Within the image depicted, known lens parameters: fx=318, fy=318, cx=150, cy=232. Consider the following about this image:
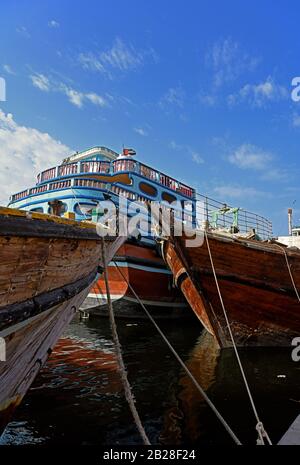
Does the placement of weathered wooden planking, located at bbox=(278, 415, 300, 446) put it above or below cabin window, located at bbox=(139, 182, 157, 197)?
below

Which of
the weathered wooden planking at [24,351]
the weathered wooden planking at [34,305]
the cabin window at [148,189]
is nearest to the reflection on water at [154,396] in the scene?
the weathered wooden planking at [24,351]

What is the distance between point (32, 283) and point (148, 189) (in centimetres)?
1280

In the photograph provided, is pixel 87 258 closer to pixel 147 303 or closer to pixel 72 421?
pixel 72 421

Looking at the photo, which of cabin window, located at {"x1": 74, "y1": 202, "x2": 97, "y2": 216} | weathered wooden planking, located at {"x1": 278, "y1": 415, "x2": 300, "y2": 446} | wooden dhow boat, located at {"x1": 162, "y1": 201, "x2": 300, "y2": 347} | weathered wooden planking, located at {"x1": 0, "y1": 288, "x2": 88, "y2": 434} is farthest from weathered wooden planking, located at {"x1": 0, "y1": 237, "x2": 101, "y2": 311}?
cabin window, located at {"x1": 74, "y1": 202, "x2": 97, "y2": 216}

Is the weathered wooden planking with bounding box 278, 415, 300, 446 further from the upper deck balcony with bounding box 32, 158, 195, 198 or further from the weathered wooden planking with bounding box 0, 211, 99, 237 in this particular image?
the upper deck balcony with bounding box 32, 158, 195, 198

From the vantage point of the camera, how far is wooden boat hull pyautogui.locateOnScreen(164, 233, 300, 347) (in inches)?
311

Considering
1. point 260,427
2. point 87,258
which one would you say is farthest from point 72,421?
point 260,427

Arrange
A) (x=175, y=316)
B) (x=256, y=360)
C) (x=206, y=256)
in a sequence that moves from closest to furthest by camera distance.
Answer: (x=256, y=360) < (x=206, y=256) < (x=175, y=316)

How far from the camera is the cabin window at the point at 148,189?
47.0 feet

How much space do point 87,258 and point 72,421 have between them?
235 cm

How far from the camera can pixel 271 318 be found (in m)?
8.27

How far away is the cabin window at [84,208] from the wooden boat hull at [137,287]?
2147mm

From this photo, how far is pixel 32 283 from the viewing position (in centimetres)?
236
